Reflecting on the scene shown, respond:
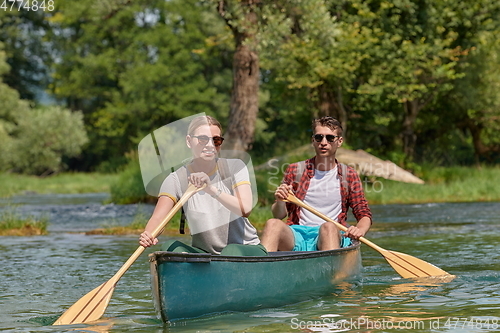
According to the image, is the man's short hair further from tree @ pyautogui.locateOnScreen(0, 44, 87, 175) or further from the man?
tree @ pyautogui.locateOnScreen(0, 44, 87, 175)

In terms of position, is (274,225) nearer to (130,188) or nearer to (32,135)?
(130,188)

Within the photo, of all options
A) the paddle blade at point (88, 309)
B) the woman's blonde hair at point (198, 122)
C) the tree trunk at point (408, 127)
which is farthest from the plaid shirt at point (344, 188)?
the tree trunk at point (408, 127)

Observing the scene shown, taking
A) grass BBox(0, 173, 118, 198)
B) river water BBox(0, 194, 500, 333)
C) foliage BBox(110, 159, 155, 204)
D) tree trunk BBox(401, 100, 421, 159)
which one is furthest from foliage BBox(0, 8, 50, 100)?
river water BBox(0, 194, 500, 333)

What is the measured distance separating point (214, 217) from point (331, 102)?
19226 mm

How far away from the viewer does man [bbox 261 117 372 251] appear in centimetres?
726

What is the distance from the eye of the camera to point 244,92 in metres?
17.8

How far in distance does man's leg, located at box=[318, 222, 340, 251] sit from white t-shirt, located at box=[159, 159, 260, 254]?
130 cm

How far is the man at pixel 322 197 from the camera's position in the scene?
23.8ft

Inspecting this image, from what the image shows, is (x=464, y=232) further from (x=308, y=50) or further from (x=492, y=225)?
(x=308, y=50)

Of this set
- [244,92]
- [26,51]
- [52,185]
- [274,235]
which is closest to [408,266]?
[274,235]

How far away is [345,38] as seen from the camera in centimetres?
2211

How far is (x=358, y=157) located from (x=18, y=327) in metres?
16.1

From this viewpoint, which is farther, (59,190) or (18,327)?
(59,190)

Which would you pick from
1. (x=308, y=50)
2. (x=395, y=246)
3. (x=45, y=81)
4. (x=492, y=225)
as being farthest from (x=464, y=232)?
(x=45, y=81)
